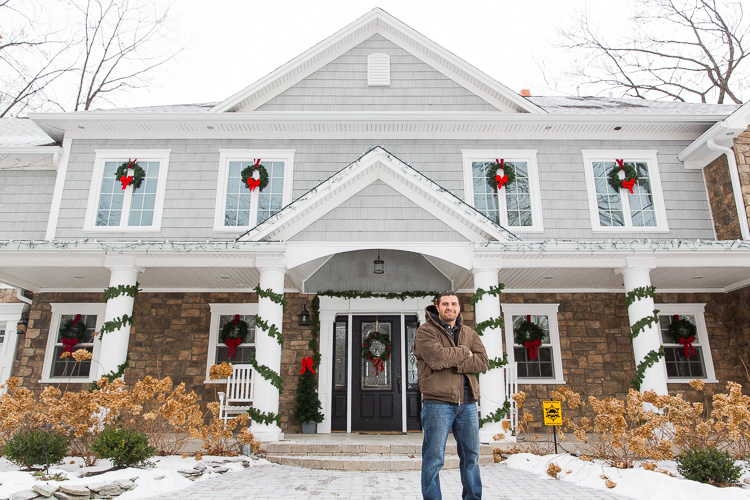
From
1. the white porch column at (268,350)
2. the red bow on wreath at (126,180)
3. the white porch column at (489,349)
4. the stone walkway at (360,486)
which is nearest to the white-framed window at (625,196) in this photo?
the white porch column at (489,349)

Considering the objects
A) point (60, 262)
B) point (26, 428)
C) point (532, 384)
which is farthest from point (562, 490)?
point (60, 262)

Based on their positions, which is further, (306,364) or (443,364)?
(306,364)

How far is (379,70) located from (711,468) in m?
8.72

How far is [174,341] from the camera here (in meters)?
9.33

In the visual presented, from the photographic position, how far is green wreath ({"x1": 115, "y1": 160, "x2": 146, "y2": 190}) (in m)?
9.54

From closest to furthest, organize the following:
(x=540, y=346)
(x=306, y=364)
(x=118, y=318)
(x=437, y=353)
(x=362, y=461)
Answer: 1. (x=437, y=353)
2. (x=362, y=461)
3. (x=118, y=318)
4. (x=306, y=364)
5. (x=540, y=346)

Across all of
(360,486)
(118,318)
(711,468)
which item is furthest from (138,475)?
(711,468)

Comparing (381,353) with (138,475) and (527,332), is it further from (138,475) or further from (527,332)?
(138,475)

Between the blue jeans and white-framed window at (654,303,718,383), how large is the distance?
25.2 feet

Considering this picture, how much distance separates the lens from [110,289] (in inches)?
301

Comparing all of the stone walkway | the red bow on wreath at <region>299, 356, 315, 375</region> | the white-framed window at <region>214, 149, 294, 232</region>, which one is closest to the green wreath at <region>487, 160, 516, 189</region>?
the white-framed window at <region>214, 149, 294, 232</region>

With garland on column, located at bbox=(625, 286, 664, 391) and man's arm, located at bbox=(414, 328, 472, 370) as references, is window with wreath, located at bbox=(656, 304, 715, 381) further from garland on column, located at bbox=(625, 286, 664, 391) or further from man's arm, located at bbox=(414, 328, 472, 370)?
man's arm, located at bbox=(414, 328, 472, 370)

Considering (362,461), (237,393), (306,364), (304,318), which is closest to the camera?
(362,461)

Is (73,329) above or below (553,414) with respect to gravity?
above
